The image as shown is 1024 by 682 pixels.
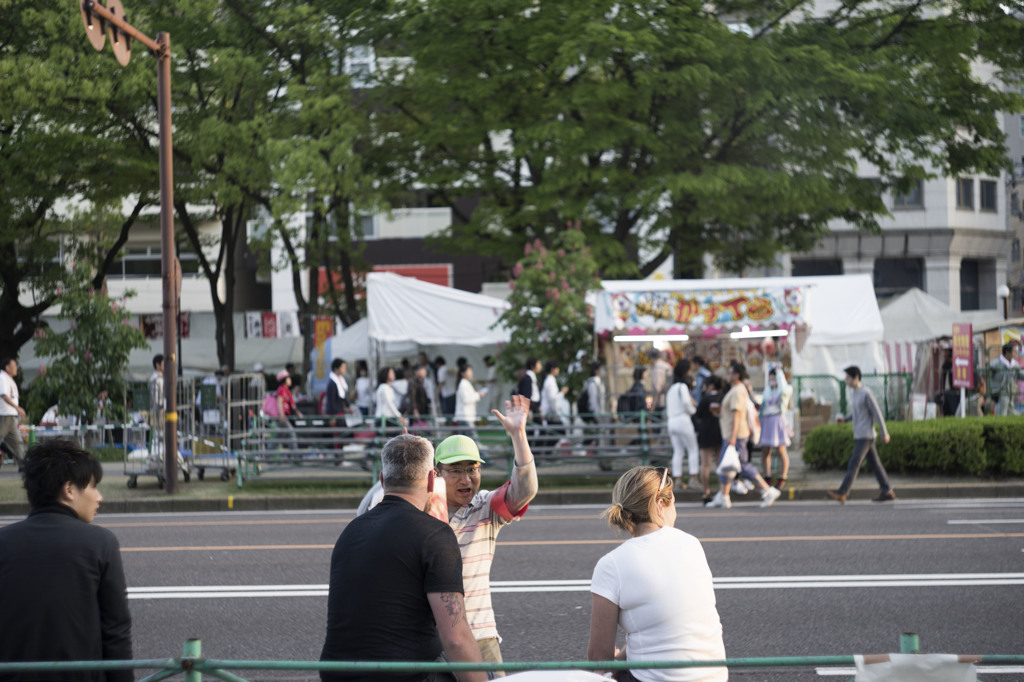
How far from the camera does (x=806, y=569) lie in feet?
32.2

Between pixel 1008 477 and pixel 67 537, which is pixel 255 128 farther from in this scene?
pixel 67 537

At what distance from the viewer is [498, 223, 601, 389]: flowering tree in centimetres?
1942

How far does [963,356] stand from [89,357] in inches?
621

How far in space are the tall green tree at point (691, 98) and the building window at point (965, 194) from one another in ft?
69.4

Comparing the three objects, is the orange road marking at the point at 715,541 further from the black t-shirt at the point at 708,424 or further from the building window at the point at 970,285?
the building window at the point at 970,285

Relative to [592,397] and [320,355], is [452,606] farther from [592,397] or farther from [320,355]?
[320,355]

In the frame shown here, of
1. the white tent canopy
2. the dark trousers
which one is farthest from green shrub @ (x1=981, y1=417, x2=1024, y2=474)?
the white tent canopy

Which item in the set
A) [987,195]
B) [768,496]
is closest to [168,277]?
[768,496]

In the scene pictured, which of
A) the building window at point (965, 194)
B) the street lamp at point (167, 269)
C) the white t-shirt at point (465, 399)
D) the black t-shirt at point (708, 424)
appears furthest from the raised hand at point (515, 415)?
the building window at point (965, 194)

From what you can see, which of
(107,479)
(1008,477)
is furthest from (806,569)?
(107,479)

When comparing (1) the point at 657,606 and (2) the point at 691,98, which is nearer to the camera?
(1) the point at 657,606

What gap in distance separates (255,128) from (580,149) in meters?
7.63

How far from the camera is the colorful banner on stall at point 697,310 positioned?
64.1 ft

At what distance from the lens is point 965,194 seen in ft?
150
